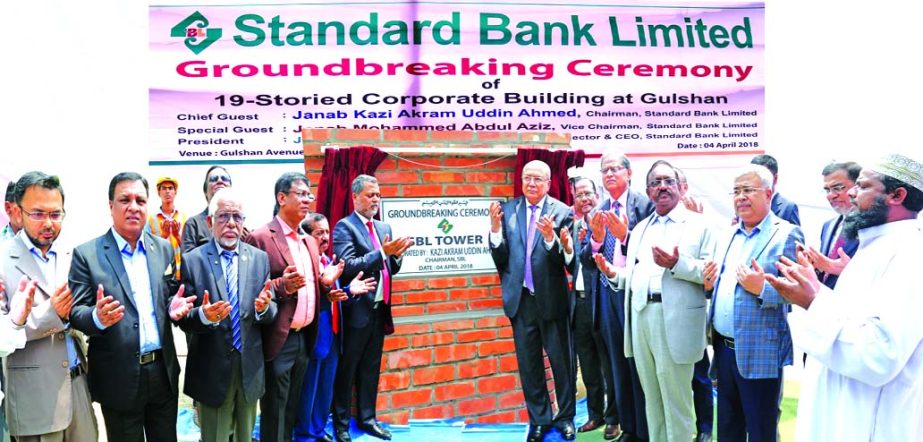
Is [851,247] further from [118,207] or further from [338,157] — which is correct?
[118,207]

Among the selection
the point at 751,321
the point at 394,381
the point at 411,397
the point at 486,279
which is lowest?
the point at 411,397

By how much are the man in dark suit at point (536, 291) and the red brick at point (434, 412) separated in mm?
525

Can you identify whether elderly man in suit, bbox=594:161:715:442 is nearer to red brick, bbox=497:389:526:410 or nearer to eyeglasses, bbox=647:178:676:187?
eyeglasses, bbox=647:178:676:187

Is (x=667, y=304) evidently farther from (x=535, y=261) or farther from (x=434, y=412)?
(x=434, y=412)

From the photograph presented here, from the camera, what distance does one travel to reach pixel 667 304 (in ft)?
12.5

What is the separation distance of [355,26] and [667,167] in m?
3.15

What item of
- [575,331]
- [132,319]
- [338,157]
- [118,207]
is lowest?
[575,331]

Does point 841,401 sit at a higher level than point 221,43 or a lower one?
lower

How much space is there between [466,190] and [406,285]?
717 mm

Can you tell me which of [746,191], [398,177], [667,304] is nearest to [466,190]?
[398,177]

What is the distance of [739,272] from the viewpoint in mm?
3211

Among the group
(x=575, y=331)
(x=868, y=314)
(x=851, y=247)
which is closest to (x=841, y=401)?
(x=868, y=314)

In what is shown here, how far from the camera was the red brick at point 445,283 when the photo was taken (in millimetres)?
4742

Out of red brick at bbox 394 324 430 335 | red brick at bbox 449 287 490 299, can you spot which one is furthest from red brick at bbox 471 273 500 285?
red brick at bbox 394 324 430 335
